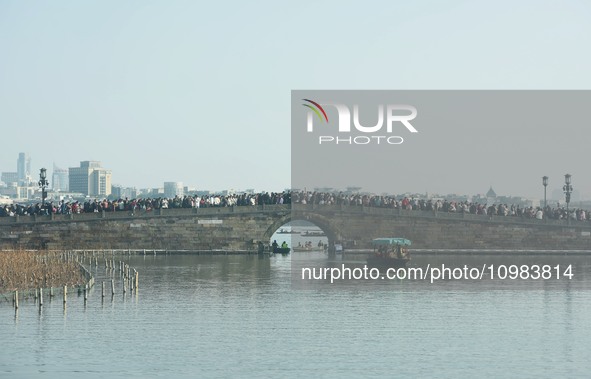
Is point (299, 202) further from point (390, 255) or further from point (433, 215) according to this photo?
point (390, 255)

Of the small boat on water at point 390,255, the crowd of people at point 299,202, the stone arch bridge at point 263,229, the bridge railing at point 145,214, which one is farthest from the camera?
the crowd of people at point 299,202

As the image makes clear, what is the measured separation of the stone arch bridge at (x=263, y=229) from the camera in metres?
88.9

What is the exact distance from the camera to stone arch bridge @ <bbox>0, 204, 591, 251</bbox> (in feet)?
292

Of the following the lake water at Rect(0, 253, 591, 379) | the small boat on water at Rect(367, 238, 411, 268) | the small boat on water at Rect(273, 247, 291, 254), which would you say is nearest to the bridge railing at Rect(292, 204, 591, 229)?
the small boat on water at Rect(273, 247, 291, 254)

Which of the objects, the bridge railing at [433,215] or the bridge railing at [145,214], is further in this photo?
the bridge railing at [433,215]

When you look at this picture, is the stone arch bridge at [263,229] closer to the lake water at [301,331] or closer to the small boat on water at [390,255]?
the small boat on water at [390,255]

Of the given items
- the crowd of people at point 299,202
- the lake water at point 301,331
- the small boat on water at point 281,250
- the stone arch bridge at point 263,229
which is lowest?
the lake water at point 301,331

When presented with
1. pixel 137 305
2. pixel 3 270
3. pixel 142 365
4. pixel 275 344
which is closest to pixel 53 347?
pixel 142 365

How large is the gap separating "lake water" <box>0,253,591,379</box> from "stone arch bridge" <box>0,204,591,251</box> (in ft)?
78.6

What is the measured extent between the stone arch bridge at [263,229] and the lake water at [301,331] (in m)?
24.0

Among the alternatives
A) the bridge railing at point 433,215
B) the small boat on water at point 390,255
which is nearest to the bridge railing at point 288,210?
the bridge railing at point 433,215

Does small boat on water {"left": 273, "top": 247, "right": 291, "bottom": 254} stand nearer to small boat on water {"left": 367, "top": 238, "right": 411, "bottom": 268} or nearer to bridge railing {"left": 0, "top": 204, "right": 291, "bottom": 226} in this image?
bridge railing {"left": 0, "top": 204, "right": 291, "bottom": 226}

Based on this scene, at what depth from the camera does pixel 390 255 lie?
7838cm

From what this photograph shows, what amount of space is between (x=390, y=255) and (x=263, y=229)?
1692 centimetres
